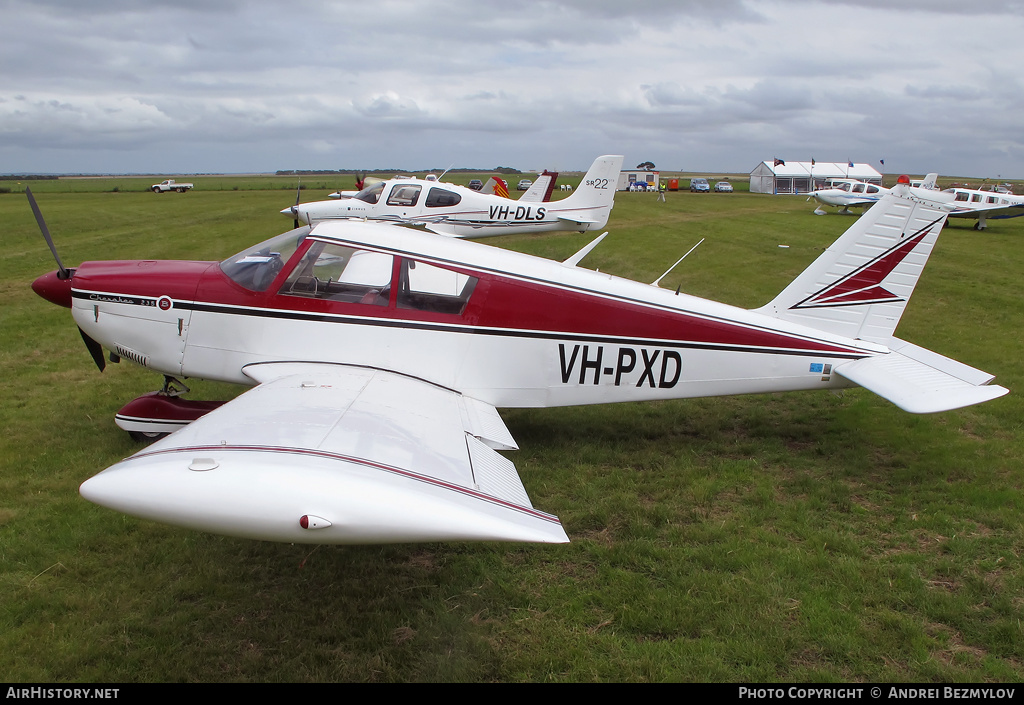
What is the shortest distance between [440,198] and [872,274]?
507 inches

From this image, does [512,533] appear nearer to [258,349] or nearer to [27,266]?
[258,349]

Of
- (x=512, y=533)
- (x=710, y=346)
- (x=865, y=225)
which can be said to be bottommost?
(x=512, y=533)

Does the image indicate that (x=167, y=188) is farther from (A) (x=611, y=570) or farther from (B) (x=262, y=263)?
(A) (x=611, y=570)

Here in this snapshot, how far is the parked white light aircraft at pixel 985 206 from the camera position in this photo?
25422mm

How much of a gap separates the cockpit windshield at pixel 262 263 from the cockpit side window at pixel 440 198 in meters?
11.7

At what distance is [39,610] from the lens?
3.73m

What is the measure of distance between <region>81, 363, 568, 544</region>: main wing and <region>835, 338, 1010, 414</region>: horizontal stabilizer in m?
3.06

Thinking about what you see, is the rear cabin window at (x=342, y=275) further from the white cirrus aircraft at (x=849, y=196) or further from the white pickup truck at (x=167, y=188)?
the white pickup truck at (x=167, y=188)

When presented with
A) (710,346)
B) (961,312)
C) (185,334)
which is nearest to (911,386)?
(710,346)

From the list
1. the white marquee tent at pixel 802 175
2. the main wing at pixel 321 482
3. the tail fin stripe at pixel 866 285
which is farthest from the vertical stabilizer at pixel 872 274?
the white marquee tent at pixel 802 175

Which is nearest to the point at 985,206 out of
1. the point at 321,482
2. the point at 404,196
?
the point at 404,196

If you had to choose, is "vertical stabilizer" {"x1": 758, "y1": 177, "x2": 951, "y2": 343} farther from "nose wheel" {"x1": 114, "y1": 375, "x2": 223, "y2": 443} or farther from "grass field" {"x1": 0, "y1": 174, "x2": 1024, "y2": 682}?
"nose wheel" {"x1": 114, "y1": 375, "x2": 223, "y2": 443}

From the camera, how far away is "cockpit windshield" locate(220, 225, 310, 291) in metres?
5.46
